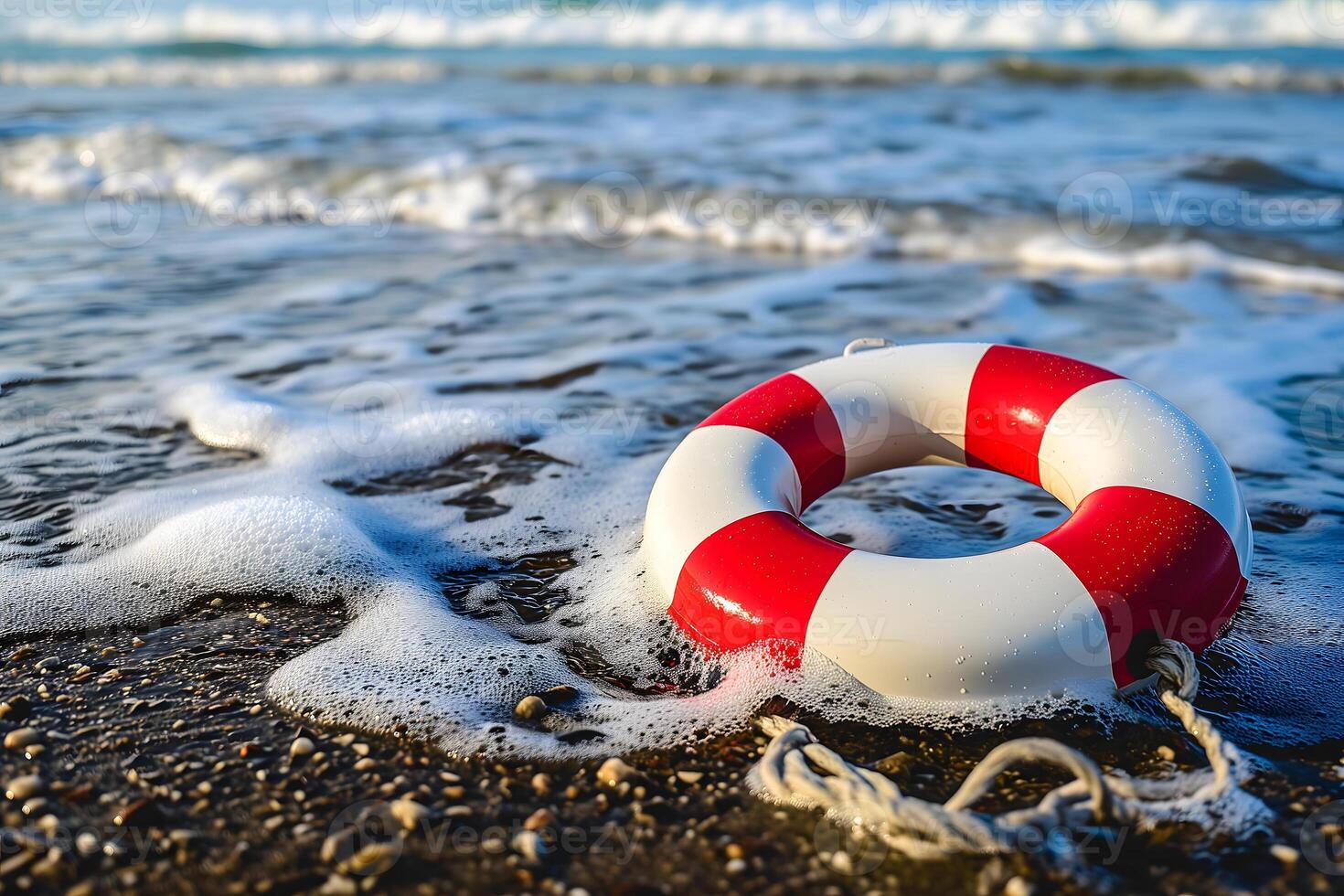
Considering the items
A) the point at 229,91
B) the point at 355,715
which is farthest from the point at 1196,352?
the point at 229,91

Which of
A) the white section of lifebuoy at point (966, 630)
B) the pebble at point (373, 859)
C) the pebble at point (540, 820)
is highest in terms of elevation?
the white section of lifebuoy at point (966, 630)

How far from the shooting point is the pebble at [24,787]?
1.91 metres

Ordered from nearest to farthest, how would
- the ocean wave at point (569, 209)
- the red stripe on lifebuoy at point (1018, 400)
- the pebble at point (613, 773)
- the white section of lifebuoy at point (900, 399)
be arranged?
the pebble at point (613, 773) → the red stripe on lifebuoy at point (1018, 400) → the white section of lifebuoy at point (900, 399) → the ocean wave at point (569, 209)

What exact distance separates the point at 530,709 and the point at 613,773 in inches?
10.6

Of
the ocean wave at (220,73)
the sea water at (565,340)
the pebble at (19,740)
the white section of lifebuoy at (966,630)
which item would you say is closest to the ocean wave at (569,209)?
the sea water at (565,340)

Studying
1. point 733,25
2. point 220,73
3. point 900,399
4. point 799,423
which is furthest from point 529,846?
point 733,25

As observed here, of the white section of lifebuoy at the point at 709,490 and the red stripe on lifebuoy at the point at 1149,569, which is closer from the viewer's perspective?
the red stripe on lifebuoy at the point at 1149,569

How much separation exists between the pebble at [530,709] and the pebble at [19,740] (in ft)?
2.86

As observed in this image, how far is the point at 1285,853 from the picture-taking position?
1757mm

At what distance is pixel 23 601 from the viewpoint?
2.59 metres

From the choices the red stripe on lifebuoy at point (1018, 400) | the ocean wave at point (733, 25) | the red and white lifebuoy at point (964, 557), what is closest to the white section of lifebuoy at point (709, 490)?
the red and white lifebuoy at point (964, 557)

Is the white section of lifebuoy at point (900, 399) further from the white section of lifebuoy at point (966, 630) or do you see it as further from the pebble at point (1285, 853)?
the pebble at point (1285, 853)

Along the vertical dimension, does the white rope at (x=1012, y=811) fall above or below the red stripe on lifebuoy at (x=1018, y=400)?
below

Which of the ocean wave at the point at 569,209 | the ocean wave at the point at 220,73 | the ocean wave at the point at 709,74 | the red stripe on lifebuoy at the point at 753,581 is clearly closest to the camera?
the red stripe on lifebuoy at the point at 753,581
